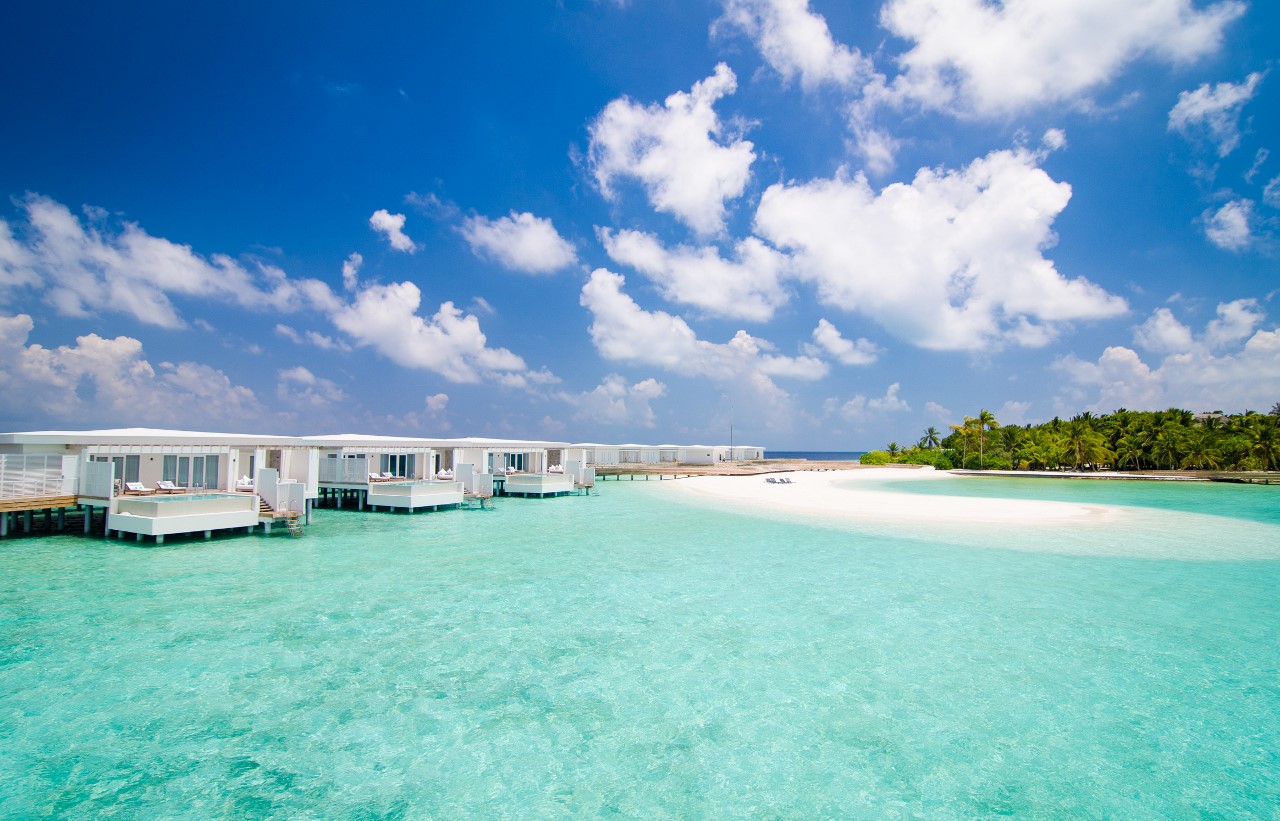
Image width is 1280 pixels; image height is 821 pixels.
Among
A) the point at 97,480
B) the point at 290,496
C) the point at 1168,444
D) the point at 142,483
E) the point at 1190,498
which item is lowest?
the point at 1190,498

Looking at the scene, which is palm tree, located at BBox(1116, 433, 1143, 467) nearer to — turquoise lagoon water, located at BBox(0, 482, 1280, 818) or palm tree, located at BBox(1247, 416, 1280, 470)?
palm tree, located at BBox(1247, 416, 1280, 470)

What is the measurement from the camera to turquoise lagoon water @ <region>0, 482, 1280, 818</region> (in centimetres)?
468

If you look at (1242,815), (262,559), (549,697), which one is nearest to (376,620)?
(549,697)

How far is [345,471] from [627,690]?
2021 centimetres

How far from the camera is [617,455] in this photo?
176 ft

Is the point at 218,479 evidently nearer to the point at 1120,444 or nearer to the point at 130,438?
the point at 130,438

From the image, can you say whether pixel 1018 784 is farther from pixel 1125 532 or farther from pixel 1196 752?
pixel 1125 532

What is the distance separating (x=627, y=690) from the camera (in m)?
6.50

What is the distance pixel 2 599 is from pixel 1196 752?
15264 millimetres

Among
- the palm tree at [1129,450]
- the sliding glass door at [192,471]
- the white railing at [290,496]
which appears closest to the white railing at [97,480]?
the sliding glass door at [192,471]

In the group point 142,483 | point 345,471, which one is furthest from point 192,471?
point 345,471

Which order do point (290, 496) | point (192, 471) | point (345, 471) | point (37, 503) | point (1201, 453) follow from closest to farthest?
point (37, 503)
point (290, 496)
point (192, 471)
point (345, 471)
point (1201, 453)

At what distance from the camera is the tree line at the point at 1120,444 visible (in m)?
57.0

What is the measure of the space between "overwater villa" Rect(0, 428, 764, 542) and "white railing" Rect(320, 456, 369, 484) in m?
0.04
